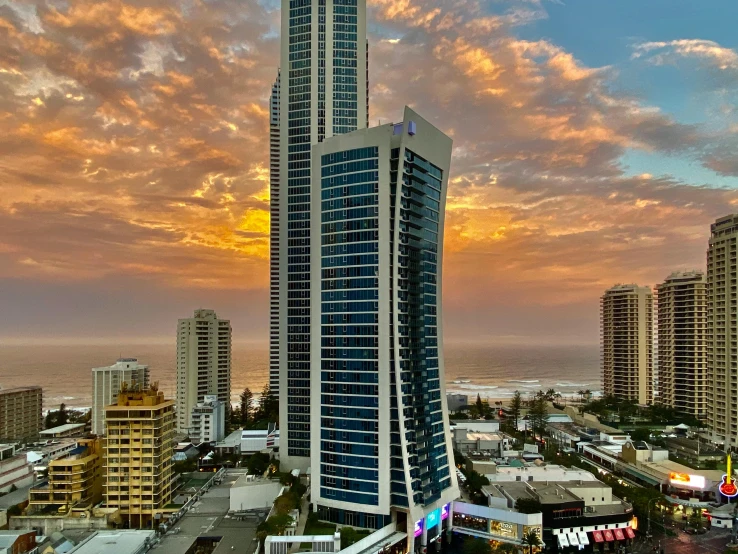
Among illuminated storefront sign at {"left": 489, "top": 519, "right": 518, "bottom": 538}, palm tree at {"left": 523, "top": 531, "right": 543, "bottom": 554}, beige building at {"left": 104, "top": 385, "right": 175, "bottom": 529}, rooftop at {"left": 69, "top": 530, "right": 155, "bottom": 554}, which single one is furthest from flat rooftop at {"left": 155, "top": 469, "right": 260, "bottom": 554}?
palm tree at {"left": 523, "top": 531, "right": 543, "bottom": 554}

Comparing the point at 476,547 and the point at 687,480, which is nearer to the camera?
the point at 476,547

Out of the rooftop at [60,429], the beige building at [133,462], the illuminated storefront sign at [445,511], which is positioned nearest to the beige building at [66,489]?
the beige building at [133,462]

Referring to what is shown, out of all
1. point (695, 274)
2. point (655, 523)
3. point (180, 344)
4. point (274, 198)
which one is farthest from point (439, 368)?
point (695, 274)

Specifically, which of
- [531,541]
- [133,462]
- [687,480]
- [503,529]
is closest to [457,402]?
[687,480]

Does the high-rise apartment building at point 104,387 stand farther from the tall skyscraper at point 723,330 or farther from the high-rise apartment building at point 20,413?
the tall skyscraper at point 723,330

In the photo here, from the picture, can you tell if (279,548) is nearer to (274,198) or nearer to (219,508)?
(219,508)

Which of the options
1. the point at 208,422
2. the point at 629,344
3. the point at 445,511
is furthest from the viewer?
the point at 629,344

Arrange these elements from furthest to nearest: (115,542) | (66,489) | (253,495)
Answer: (253,495)
(66,489)
(115,542)

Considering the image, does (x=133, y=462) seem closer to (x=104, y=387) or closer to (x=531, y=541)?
(x=531, y=541)
